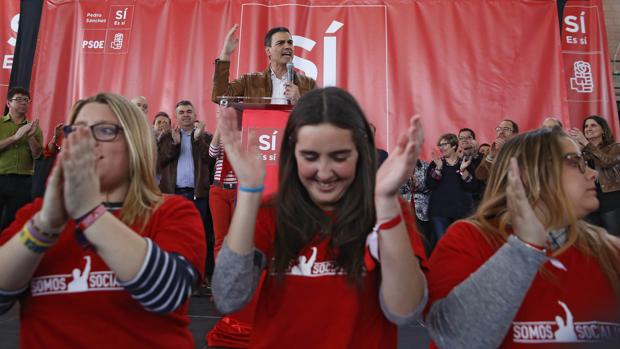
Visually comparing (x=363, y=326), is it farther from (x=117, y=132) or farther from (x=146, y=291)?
(x=117, y=132)

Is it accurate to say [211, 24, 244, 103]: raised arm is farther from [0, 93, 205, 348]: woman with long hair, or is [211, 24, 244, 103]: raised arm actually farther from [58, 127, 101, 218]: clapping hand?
[58, 127, 101, 218]: clapping hand

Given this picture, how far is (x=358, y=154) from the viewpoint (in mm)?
1378

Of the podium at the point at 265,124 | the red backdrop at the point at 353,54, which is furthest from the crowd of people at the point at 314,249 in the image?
the red backdrop at the point at 353,54

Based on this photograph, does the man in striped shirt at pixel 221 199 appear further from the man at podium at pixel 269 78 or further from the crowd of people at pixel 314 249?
the crowd of people at pixel 314 249

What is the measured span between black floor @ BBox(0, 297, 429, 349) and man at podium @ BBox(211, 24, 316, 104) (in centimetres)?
145

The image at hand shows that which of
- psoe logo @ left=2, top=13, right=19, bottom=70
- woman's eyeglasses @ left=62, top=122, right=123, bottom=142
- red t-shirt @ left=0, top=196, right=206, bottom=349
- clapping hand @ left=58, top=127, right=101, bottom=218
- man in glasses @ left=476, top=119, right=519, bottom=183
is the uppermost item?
psoe logo @ left=2, top=13, right=19, bottom=70

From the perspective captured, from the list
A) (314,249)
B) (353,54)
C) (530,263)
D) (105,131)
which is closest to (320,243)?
(314,249)

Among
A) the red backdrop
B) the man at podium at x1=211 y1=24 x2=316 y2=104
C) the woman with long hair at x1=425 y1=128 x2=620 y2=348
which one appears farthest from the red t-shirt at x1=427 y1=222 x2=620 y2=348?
the red backdrop

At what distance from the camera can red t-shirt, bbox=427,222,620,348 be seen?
1250 millimetres

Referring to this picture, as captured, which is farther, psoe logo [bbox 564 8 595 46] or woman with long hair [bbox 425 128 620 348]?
psoe logo [bbox 564 8 595 46]

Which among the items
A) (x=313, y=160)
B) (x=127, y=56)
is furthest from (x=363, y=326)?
(x=127, y=56)

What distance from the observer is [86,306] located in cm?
125

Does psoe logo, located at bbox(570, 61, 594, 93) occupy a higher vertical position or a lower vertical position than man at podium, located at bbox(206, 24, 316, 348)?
higher

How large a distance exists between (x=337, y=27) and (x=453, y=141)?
1.85 m
